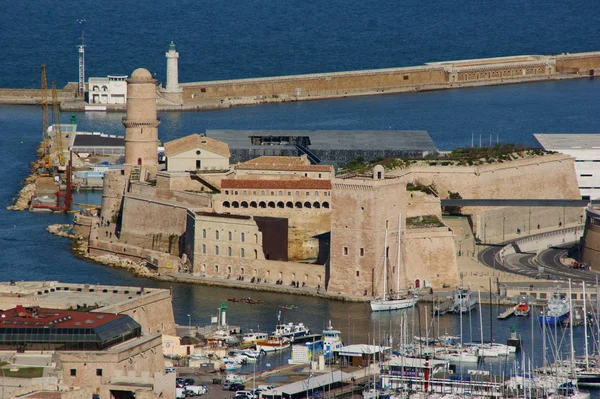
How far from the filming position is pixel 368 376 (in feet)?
200

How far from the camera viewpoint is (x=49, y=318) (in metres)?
56.5

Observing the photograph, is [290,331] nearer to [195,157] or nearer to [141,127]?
[195,157]

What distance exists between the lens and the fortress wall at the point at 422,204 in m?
82.4

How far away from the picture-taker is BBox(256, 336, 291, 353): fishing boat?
217ft

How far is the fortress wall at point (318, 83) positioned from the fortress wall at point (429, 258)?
65693 millimetres

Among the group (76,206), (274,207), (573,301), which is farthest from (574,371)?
(76,206)

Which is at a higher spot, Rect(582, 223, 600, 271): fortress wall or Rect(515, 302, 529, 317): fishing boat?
Rect(582, 223, 600, 271): fortress wall

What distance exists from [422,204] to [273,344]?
58.8ft

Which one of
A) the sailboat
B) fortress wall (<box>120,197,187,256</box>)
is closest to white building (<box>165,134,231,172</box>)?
fortress wall (<box>120,197,187,256</box>)

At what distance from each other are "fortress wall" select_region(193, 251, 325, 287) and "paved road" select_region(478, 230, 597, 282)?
742cm

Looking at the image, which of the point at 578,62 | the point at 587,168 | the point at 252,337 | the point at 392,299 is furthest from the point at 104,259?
the point at 578,62

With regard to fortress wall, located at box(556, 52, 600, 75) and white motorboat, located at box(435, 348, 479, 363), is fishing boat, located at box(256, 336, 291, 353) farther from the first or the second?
fortress wall, located at box(556, 52, 600, 75)

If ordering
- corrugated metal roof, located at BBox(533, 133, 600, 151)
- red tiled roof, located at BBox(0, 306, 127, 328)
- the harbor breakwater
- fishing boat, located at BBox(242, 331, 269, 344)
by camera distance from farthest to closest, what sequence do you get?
the harbor breakwater
corrugated metal roof, located at BBox(533, 133, 600, 151)
fishing boat, located at BBox(242, 331, 269, 344)
red tiled roof, located at BBox(0, 306, 127, 328)

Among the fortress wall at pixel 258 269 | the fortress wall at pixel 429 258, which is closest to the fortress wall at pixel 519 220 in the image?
the fortress wall at pixel 429 258
